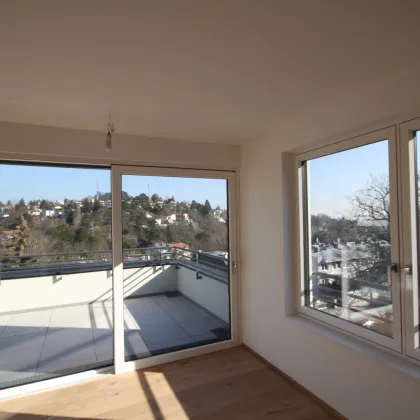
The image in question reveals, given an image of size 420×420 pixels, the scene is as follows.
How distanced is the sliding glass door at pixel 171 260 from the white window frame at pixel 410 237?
6.27 ft

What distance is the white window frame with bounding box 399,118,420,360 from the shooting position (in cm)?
190

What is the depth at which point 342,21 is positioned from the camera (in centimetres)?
134

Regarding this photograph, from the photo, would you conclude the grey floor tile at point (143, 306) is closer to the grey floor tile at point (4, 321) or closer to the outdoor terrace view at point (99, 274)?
the outdoor terrace view at point (99, 274)

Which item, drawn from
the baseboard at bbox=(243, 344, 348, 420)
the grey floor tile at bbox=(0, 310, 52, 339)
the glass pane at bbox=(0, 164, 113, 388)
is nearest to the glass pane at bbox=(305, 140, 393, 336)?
the baseboard at bbox=(243, 344, 348, 420)

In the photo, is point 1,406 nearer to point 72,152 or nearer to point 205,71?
point 72,152

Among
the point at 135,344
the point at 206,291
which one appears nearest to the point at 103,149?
the point at 206,291

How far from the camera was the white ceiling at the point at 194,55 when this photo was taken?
126 centimetres

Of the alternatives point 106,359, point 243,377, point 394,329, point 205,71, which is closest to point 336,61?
point 205,71

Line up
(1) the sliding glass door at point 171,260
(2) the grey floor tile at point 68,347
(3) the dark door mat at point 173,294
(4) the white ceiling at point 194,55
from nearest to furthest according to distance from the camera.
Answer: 1. (4) the white ceiling at point 194,55
2. (2) the grey floor tile at point 68,347
3. (1) the sliding glass door at point 171,260
4. (3) the dark door mat at point 173,294

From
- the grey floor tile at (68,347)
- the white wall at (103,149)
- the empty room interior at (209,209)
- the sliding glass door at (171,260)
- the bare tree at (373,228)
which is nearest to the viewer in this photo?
the empty room interior at (209,209)

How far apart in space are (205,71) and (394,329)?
206 cm

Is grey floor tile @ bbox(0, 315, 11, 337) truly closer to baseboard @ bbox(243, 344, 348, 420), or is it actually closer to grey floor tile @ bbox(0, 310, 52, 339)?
grey floor tile @ bbox(0, 310, 52, 339)

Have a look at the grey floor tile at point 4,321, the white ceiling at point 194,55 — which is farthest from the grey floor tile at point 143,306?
the white ceiling at point 194,55

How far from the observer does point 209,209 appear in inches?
137
